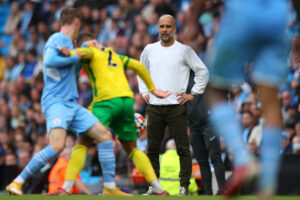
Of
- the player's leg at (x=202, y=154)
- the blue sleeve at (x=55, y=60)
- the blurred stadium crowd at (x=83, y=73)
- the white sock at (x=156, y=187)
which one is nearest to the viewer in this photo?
the white sock at (x=156, y=187)

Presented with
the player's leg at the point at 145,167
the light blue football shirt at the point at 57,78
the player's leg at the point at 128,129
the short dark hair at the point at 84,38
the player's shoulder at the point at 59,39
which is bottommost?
the player's leg at the point at 145,167

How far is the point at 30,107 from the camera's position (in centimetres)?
1584

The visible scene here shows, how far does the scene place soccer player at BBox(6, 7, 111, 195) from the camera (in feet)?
23.8

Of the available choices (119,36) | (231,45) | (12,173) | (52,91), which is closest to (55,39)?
(52,91)

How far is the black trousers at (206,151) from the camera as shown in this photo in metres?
8.19

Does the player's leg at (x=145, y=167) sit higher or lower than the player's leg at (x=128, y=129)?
lower

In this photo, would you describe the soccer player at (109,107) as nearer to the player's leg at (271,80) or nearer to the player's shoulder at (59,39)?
the player's shoulder at (59,39)

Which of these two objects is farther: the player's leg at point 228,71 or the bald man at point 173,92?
the bald man at point 173,92

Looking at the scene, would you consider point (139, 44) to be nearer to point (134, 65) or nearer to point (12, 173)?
point (12, 173)

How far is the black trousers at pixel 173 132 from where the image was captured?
25.7ft

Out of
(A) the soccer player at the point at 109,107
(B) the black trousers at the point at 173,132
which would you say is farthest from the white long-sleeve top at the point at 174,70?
(A) the soccer player at the point at 109,107

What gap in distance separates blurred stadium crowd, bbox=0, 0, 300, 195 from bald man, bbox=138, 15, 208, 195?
0.94 metres

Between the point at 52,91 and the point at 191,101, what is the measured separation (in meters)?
2.07

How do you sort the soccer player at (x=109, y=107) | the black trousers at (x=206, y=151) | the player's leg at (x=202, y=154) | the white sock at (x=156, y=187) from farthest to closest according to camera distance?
the player's leg at (x=202, y=154) → the black trousers at (x=206, y=151) → the soccer player at (x=109, y=107) → the white sock at (x=156, y=187)
